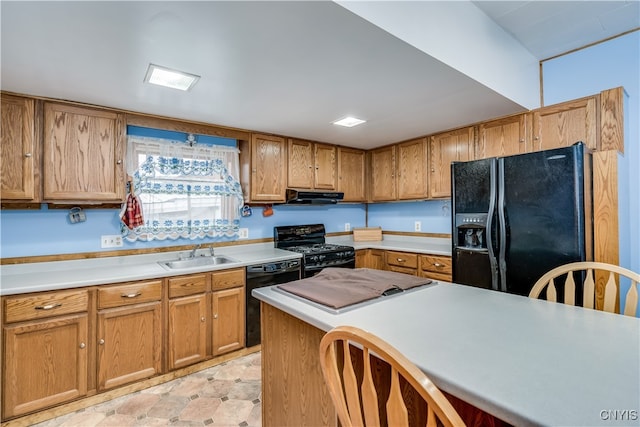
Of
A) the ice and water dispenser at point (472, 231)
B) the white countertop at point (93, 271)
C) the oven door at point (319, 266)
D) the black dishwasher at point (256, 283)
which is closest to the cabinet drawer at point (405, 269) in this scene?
the oven door at point (319, 266)

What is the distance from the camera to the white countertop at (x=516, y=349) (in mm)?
623

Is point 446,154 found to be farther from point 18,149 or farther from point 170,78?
point 18,149

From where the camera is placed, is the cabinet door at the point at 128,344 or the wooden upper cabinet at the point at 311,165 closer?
the cabinet door at the point at 128,344

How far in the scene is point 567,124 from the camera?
241 centimetres

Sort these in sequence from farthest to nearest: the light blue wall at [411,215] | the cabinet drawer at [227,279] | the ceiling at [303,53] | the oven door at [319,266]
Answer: the light blue wall at [411,215] → the oven door at [319,266] → the cabinet drawer at [227,279] → the ceiling at [303,53]

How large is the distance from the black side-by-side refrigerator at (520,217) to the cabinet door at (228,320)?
6.23ft

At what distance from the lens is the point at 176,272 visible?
2367 millimetres

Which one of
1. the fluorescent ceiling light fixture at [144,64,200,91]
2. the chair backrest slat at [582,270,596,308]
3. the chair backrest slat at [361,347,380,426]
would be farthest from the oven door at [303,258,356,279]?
the chair backrest slat at [361,347,380,426]

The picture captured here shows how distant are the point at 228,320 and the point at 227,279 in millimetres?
A: 368

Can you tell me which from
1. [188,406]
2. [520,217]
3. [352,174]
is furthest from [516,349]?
[352,174]

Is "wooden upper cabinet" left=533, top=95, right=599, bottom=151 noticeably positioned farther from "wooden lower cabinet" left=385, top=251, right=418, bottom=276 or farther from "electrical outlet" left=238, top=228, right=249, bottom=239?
"electrical outlet" left=238, top=228, right=249, bottom=239

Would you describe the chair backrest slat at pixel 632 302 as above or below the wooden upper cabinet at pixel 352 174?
below

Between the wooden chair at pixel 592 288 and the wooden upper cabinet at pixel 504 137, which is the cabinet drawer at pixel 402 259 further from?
the wooden chair at pixel 592 288

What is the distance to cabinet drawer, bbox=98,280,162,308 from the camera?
6.88ft
